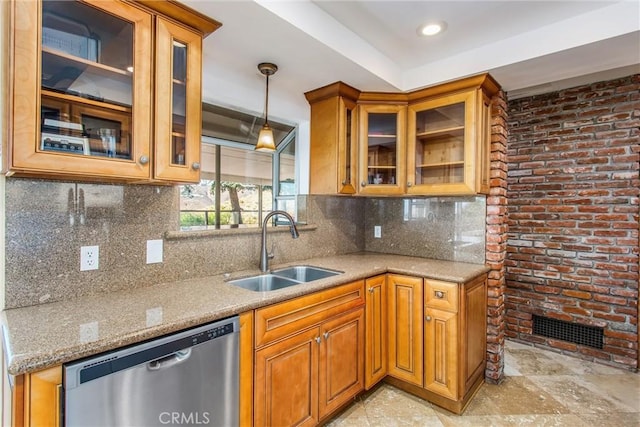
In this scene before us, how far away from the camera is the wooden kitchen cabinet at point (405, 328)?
2.24m

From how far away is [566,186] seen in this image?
2904mm

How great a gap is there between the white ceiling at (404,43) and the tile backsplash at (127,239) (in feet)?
3.04

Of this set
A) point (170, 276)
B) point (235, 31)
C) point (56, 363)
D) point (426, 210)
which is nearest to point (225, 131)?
point (235, 31)

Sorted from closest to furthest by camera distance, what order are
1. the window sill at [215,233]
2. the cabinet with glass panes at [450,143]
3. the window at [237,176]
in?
the window sill at [215,233]
the cabinet with glass panes at [450,143]
the window at [237,176]

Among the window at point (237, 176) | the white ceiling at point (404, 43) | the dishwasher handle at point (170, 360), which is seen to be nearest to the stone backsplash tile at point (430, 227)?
the window at point (237, 176)

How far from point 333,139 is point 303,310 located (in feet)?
4.43

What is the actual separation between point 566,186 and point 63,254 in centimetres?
368

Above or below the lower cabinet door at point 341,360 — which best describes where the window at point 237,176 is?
above

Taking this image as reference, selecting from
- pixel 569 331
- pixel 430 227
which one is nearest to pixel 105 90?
pixel 430 227

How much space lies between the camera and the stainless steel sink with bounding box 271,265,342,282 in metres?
2.31

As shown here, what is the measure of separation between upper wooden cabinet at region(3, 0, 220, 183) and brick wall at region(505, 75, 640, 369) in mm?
2983

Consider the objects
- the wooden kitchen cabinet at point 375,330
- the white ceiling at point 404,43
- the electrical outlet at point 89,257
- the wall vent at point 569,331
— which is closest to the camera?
the electrical outlet at point 89,257

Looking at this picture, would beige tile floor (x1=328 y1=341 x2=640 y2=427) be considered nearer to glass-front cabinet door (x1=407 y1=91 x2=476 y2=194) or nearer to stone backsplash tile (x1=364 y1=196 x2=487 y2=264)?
stone backsplash tile (x1=364 y1=196 x2=487 y2=264)

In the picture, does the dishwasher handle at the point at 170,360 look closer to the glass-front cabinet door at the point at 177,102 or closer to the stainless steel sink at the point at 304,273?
the glass-front cabinet door at the point at 177,102
